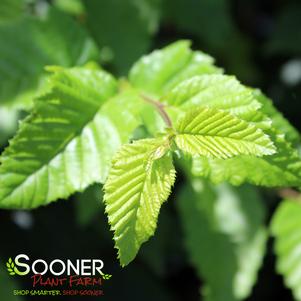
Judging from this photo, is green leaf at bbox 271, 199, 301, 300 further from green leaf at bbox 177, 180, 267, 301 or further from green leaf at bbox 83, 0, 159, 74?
green leaf at bbox 83, 0, 159, 74

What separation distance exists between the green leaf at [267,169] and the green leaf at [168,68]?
301mm

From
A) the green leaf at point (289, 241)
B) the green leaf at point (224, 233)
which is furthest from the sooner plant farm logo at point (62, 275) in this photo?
the green leaf at point (289, 241)

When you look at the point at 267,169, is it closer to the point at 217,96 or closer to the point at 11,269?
the point at 217,96

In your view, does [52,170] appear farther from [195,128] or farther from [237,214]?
[237,214]

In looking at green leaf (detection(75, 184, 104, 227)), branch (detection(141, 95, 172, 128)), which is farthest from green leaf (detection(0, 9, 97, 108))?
green leaf (detection(75, 184, 104, 227))

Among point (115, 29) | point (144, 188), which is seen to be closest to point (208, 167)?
point (144, 188)

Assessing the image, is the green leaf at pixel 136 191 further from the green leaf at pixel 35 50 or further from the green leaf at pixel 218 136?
the green leaf at pixel 35 50

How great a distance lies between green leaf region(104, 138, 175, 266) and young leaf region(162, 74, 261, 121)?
17cm

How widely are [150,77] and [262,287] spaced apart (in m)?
1.55

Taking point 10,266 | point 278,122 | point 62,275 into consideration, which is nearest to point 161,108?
point 278,122

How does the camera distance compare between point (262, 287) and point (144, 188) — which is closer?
point (144, 188)

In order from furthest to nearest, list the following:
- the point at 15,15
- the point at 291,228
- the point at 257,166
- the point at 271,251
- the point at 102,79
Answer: the point at 271,251
the point at 15,15
the point at 291,228
the point at 102,79
the point at 257,166

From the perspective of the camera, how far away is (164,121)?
1.27 metres

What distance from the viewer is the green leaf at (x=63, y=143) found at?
4.00 feet
